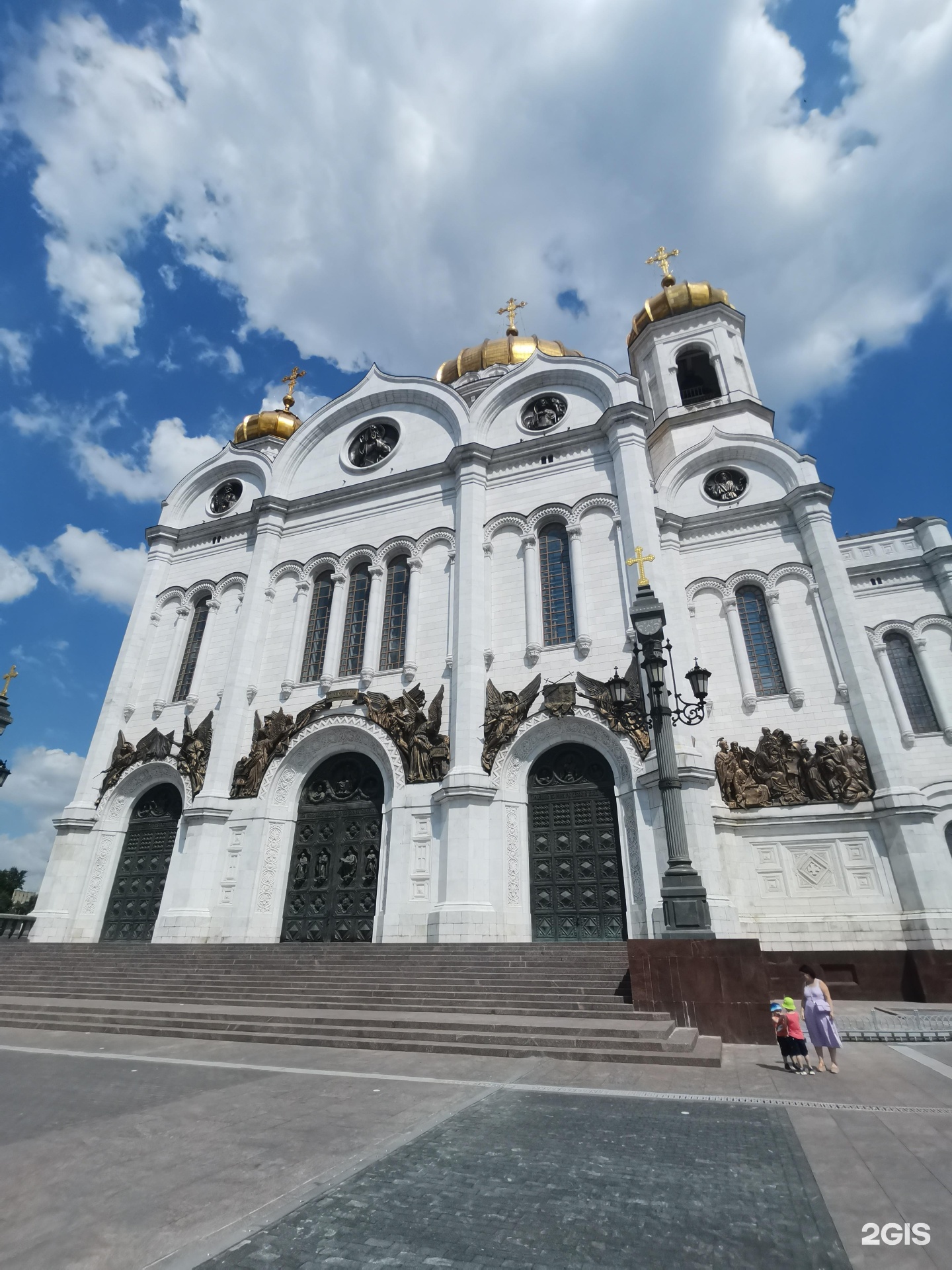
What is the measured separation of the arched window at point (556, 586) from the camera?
1738cm

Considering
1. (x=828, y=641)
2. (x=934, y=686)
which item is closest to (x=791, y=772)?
(x=828, y=641)

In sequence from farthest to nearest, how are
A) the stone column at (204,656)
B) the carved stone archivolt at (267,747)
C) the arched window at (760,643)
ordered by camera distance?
the stone column at (204,656)
the carved stone archivolt at (267,747)
the arched window at (760,643)

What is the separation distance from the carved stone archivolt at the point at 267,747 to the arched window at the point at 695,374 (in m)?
18.4

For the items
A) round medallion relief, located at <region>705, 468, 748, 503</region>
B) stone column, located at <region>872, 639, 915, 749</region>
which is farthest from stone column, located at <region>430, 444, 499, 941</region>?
stone column, located at <region>872, 639, 915, 749</region>

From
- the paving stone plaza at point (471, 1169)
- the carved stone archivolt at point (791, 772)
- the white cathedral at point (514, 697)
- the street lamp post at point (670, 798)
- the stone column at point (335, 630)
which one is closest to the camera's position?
the paving stone plaza at point (471, 1169)

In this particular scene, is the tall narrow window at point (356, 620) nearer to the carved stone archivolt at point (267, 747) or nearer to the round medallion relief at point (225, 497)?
the carved stone archivolt at point (267, 747)

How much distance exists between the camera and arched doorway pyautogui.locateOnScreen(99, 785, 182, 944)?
18.1m

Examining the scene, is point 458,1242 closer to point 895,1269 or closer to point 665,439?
point 895,1269

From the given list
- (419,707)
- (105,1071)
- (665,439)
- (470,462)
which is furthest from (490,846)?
(665,439)

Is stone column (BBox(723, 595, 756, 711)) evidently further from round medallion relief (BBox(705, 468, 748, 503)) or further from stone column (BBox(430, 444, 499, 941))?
stone column (BBox(430, 444, 499, 941))

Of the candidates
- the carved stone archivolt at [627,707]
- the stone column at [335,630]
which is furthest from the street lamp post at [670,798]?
the stone column at [335,630]

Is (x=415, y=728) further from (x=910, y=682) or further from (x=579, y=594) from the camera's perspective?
(x=910, y=682)

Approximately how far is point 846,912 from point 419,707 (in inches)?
421

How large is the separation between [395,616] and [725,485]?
1117 cm
